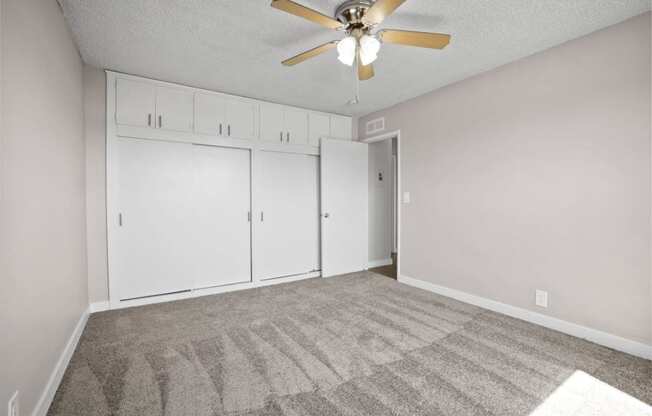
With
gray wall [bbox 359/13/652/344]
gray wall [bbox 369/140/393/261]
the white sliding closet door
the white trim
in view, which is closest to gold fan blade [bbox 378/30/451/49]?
gray wall [bbox 359/13/652/344]

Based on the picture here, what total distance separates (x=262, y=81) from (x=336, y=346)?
2742 millimetres

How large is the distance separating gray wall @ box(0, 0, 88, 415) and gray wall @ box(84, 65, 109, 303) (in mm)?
619

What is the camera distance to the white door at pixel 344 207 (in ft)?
14.1

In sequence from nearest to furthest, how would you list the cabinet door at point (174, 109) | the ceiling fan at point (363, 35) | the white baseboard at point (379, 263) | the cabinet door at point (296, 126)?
the ceiling fan at point (363, 35)
the cabinet door at point (174, 109)
the cabinet door at point (296, 126)
the white baseboard at point (379, 263)

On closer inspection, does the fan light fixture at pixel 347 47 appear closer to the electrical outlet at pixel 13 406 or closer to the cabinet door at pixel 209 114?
the cabinet door at pixel 209 114

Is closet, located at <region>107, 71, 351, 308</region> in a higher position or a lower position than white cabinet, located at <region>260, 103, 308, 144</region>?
lower

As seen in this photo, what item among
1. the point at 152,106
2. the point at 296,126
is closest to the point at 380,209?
the point at 296,126

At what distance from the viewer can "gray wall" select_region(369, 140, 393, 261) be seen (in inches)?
194

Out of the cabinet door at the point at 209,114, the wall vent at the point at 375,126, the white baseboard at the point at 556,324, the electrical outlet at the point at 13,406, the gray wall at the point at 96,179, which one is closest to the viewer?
the electrical outlet at the point at 13,406

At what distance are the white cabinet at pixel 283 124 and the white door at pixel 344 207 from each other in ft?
1.26

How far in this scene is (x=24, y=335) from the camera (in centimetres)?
140

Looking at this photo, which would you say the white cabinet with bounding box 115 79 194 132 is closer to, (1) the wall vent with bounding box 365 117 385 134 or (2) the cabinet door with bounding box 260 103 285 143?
(2) the cabinet door with bounding box 260 103 285 143

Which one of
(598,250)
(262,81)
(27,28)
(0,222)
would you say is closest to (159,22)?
(27,28)

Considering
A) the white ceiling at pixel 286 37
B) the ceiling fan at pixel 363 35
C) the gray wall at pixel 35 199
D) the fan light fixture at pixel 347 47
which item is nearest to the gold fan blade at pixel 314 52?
the ceiling fan at pixel 363 35
